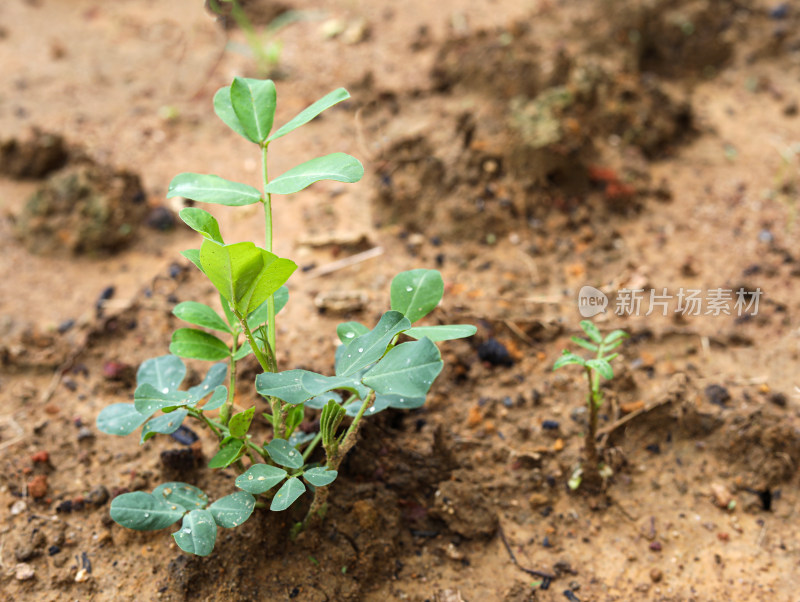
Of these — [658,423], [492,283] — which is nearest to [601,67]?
[492,283]

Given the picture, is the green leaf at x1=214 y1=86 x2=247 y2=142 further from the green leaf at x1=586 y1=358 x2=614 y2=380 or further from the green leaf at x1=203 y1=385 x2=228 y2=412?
the green leaf at x1=586 y1=358 x2=614 y2=380

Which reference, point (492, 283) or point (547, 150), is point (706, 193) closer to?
point (547, 150)

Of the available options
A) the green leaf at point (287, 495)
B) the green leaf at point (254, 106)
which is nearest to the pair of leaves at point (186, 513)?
the green leaf at point (287, 495)

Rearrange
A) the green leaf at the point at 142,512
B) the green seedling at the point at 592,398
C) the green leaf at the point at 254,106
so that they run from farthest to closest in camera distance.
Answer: the green seedling at the point at 592,398
the green leaf at the point at 254,106
the green leaf at the point at 142,512

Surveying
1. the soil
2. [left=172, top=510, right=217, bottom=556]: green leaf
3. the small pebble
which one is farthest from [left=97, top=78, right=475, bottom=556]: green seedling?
the small pebble

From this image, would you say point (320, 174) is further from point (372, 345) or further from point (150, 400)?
point (150, 400)

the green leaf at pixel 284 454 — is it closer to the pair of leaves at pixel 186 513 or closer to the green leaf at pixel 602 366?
the pair of leaves at pixel 186 513

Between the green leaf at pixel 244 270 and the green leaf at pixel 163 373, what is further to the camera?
the green leaf at pixel 163 373
